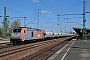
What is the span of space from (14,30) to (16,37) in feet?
6.52

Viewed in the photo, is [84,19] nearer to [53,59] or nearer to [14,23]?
[53,59]

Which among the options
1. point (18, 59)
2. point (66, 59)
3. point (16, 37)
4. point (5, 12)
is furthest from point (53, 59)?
point (5, 12)

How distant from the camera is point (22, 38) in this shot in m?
34.0

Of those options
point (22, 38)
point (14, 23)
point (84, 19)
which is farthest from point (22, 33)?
point (14, 23)

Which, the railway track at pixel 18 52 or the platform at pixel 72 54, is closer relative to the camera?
the platform at pixel 72 54

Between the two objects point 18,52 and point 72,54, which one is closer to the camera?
point 72,54

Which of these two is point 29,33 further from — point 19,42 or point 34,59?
point 34,59

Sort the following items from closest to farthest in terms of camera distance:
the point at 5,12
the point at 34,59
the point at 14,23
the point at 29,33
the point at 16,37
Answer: the point at 34,59 → the point at 16,37 → the point at 29,33 → the point at 5,12 → the point at 14,23

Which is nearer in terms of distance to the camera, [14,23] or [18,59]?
[18,59]

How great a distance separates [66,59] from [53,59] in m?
1.00

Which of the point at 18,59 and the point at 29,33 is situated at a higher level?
the point at 29,33

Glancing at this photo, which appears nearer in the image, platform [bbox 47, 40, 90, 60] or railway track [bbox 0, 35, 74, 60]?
platform [bbox 47, 40, 90, 60]

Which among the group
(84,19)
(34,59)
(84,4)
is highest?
(84,4)

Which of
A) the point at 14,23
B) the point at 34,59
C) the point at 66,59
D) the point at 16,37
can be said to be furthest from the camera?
the point at 14,23
